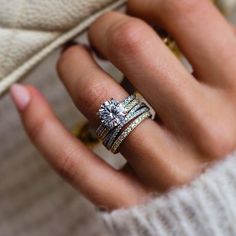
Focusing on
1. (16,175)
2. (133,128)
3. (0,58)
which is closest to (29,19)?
(0,58)

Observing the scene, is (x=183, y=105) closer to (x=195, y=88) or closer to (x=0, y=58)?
(x=195, y=88)

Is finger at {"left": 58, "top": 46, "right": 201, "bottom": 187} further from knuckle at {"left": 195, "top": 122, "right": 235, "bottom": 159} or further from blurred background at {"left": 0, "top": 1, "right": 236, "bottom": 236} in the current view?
blurred background at {"left": 0, "top": 1, "right": 236, "bottom": 236}

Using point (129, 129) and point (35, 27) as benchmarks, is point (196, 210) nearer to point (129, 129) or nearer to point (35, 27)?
point (129, 129)

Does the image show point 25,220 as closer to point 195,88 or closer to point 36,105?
point 36,105

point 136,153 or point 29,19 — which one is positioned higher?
point 29,19

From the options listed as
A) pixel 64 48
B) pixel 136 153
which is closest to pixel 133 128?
pixel 136 153

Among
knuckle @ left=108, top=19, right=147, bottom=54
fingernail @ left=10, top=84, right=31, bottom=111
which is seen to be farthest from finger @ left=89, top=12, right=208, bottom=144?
fingernail @ left=10, top=84, right=31, bottom=111

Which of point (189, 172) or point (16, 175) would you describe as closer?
point (189, 172)

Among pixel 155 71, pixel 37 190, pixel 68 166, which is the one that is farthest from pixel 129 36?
pixel 37 190
